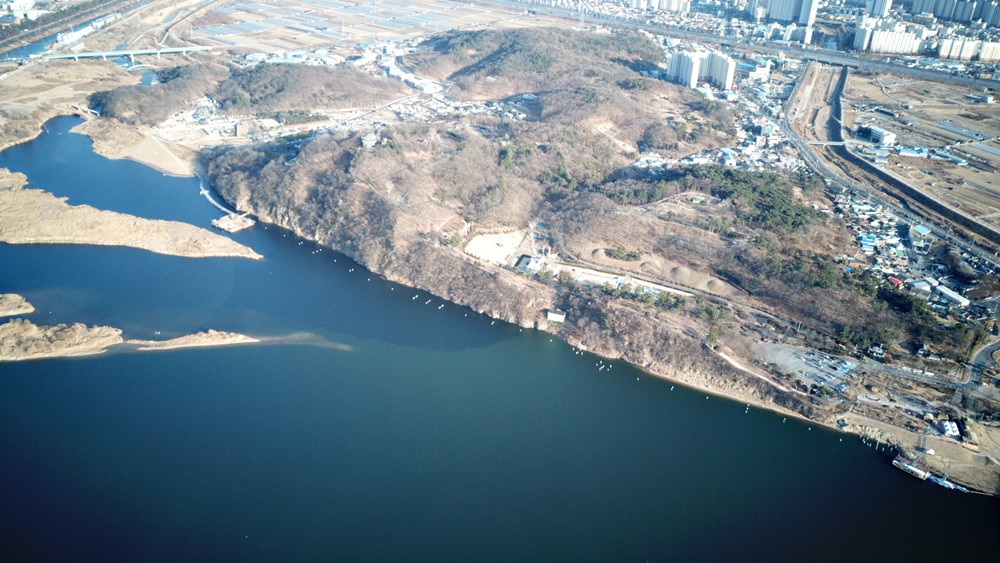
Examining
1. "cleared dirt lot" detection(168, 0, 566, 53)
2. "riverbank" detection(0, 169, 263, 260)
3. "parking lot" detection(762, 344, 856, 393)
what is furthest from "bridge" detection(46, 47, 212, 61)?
"parking lot" detection(762, 344, 856, 393)

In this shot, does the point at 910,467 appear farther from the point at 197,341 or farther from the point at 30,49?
the point at 30,49

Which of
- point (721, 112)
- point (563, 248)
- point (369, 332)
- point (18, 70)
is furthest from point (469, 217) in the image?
point (18, 70)

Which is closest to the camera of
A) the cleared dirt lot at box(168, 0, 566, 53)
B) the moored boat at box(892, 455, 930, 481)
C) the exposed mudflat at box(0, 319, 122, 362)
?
the moored boat at box(892, 455, 930, 481)

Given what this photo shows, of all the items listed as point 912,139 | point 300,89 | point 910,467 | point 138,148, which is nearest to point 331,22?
point 300,89

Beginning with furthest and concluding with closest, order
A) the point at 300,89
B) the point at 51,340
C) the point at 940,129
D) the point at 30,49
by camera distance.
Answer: the point at 30,49 → the point at 300,89 → the point at 940,129 → the point at 51,340

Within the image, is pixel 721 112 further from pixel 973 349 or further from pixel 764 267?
pixel 973 349

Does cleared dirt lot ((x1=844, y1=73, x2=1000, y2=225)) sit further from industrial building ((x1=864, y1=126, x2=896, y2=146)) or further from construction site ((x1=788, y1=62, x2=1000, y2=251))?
industrial building ((x1=864, y1=126, x2=896, y2=146))

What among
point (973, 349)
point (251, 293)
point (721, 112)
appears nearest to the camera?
point (973, 349)
